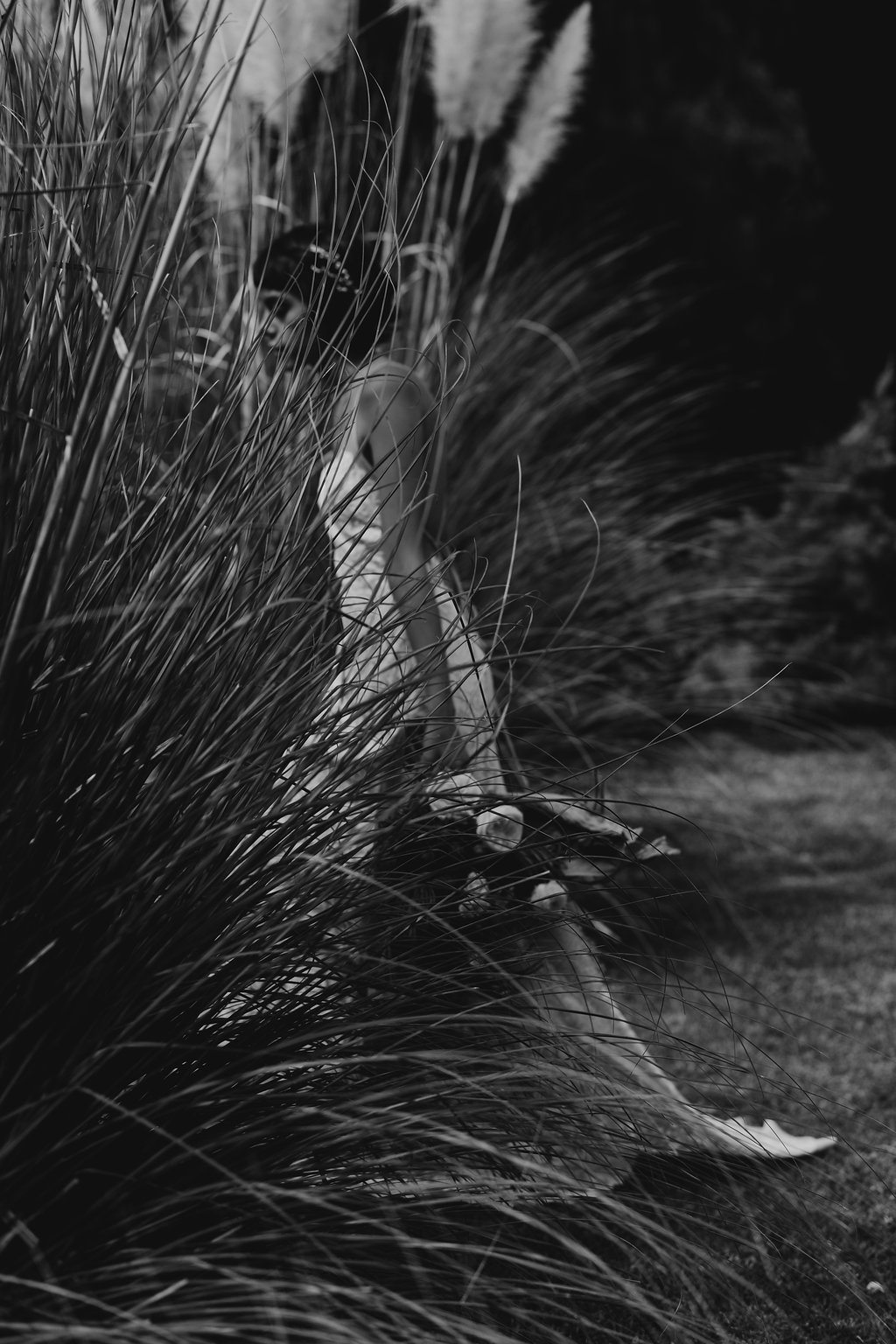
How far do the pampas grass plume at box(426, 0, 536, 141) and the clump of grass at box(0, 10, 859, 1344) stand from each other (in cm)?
327

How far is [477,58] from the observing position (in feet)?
17.1

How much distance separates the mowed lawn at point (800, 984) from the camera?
2408 millimetres

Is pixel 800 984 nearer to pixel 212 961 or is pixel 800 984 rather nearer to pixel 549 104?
pixel 212 961

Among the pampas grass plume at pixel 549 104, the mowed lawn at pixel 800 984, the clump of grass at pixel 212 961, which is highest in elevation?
the pampas grass plume at pixel 549 104

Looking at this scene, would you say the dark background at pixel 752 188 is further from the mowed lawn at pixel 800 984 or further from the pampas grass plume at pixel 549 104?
the mowed lawn at pixel 800 984

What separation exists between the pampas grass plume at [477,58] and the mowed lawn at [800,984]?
8.85 feet

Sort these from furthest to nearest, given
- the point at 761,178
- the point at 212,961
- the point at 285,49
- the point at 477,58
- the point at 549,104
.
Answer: the point at 761,178
the point at 549,104
the point at 477,58
the point at 285,49
the point at 212,961

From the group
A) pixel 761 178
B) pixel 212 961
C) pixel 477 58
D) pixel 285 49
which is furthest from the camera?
pixel 761 178

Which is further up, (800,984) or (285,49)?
(285,49)

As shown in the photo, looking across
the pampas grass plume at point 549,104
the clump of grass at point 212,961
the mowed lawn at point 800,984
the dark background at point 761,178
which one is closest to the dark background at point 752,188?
the dark background at point 761,178

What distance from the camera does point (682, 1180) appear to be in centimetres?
271

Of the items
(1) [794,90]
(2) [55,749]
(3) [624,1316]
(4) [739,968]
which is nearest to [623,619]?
(4) [739,968]

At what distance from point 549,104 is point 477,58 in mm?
538

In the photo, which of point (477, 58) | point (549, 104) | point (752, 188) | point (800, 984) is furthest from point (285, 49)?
point (752, 188)
